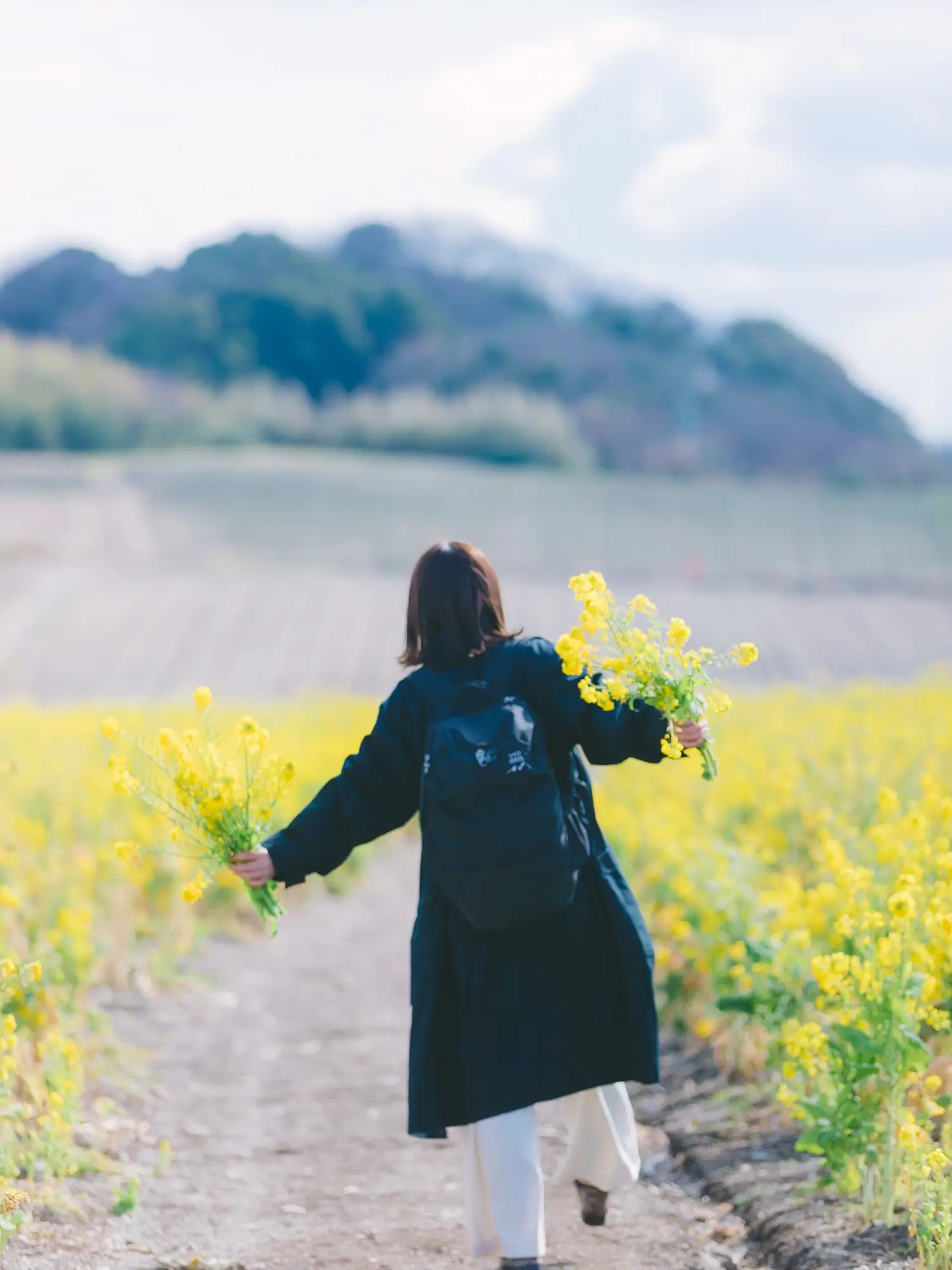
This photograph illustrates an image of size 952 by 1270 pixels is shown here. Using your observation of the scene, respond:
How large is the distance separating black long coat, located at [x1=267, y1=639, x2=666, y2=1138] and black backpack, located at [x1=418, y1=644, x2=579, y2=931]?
4.8 inches

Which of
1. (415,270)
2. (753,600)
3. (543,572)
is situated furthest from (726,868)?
(415,270)

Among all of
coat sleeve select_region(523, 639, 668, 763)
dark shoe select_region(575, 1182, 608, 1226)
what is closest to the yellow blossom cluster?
coat sleeve select_region(523, 639, 668, 763)

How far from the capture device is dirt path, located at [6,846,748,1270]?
3.41 metres

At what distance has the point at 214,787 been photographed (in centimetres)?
322

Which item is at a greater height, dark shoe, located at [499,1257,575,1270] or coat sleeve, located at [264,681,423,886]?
coat sleeve, located at [264,681,423,886]

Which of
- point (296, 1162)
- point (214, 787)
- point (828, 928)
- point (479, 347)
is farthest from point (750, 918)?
point (479, 347)

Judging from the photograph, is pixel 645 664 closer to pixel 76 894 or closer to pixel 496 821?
pixel 496 821

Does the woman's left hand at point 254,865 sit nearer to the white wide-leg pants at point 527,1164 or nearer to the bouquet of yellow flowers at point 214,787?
the bouquet of yellow flowers at point 214,787

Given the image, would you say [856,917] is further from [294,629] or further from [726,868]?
[294,629]

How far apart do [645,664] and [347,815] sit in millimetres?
662

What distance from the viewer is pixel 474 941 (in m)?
3.09

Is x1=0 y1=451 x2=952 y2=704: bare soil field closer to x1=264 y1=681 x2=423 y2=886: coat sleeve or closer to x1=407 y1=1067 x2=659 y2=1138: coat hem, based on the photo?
x1=264 y1=681 x2=423 y2=886: coat sleeve

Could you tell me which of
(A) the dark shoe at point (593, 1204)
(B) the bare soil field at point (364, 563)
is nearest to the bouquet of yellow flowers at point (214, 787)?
(A) the dark shoe at point (593, 1204)

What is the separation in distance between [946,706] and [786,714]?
108 cm
